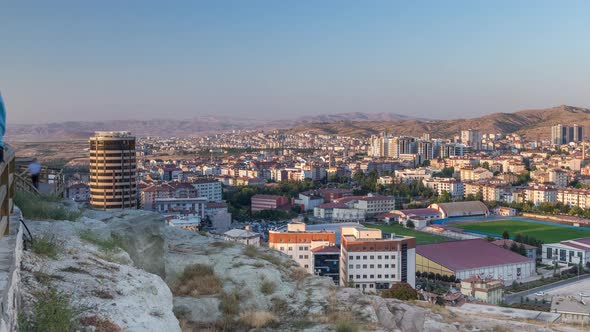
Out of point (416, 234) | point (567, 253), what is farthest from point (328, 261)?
point (416, 234)

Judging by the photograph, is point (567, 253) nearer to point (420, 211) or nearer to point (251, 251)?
point (420, 211)

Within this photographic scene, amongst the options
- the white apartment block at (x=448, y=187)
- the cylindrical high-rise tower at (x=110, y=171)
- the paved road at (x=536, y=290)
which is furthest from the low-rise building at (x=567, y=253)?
the white apartment block at (x=448, y=187)

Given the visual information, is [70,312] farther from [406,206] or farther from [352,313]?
[406,206]

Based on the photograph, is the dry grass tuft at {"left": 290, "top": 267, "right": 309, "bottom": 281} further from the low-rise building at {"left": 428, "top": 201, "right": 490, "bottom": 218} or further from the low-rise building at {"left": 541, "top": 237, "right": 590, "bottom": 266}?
the low-rise building at {"left": 428, "top": 201, "right": 490, "bottom": 218}

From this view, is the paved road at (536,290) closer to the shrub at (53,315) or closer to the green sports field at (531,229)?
the green sports field at (531,229)

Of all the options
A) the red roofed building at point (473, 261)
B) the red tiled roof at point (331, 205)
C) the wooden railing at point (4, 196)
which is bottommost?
the red tiled roof at point (331, 205)

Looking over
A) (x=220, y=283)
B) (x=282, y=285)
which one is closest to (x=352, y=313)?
(x=282, y=285)
